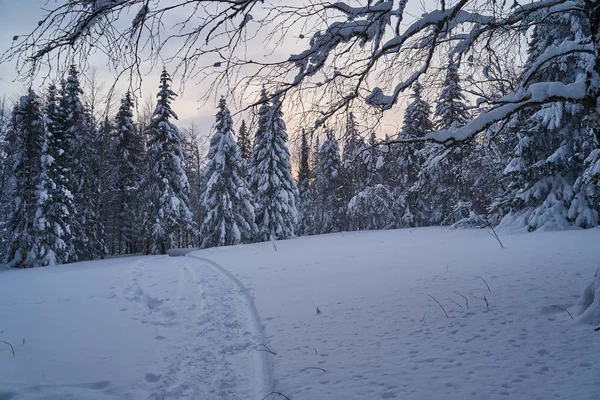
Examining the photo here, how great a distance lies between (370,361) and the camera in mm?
3082

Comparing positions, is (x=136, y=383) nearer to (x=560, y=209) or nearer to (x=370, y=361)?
(x=370, y=361)

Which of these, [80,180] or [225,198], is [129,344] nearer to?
[225,198]

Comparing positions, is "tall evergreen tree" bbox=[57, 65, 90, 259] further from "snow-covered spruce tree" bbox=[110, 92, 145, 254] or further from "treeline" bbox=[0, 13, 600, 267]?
"snow-covered spruce tree" bbox=[110, 92, 145, 254]

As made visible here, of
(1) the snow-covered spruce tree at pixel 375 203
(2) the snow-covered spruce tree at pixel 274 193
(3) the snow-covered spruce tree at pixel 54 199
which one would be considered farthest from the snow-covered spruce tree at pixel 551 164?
(3) the snow-covered spruce tree at pixel 54 199

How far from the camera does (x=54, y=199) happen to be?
61.3ft

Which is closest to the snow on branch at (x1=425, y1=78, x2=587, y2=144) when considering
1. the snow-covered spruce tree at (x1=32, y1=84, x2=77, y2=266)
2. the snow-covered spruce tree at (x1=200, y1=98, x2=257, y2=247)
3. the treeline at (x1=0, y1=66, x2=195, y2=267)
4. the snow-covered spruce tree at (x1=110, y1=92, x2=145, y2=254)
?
the snow-covered spruce tree at (x1=200, y1=98, x2=257, y2=247)

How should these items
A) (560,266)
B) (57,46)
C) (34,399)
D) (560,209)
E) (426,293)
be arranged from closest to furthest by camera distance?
(34,399) → (57,46) → (426,293) → (560,266) → (560,209)

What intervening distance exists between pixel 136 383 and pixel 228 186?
20.2 meters

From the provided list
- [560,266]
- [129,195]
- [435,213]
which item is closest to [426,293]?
[560,266]

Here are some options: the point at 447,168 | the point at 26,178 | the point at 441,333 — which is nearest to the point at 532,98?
the point at 441,333

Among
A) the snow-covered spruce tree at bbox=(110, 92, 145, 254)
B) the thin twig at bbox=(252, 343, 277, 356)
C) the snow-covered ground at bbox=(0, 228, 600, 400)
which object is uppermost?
the snow-covered spruce tree at bbox=(110, 92, 145, 254)

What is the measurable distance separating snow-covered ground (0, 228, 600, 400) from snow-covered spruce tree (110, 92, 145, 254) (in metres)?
20.1

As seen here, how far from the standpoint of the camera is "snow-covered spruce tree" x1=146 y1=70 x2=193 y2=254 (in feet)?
72.7

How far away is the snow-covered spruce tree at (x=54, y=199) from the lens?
17953 millimetres
